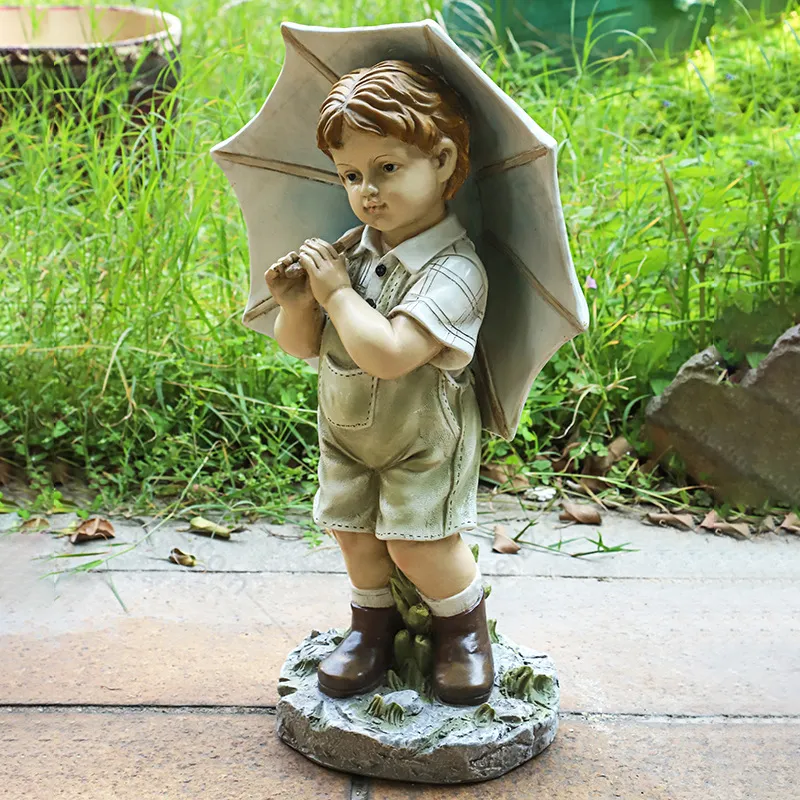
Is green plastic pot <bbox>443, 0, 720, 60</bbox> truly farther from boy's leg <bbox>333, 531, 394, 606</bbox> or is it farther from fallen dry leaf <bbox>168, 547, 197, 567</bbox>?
boy's leg <bbox>333, 531, 394, 606</bbox>

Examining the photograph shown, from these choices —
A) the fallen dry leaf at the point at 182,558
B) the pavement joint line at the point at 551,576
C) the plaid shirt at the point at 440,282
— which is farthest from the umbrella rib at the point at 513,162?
the fallen dry leaf at the point at 182,558

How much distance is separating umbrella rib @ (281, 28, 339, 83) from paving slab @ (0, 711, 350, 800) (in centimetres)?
137

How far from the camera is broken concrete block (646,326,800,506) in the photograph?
326 cm

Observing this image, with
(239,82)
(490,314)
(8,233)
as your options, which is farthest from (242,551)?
(239,82)

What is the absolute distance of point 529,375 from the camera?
203 cm

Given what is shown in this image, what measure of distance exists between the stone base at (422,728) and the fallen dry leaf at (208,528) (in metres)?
0.99

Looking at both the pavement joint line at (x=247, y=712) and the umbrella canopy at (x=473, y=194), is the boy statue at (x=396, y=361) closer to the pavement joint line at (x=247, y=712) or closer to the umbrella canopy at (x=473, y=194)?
the umbrella canopy at (x=473, y=194)

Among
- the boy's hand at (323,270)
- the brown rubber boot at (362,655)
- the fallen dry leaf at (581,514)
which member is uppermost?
the boy's hand at (323,270)

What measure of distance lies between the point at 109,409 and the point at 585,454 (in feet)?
5.41

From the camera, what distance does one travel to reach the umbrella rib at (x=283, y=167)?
2.08 m

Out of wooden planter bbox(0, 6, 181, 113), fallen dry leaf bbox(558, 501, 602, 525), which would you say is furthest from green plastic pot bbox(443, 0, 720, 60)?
fallen dry leaf bbox(558, 501, 602, 525)

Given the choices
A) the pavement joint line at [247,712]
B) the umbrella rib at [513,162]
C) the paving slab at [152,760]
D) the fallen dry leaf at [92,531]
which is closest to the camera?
the umbrella rib at [513,162]

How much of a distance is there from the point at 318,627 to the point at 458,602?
0.63 meters

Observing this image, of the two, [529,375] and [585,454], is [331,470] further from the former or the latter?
[585,454]
